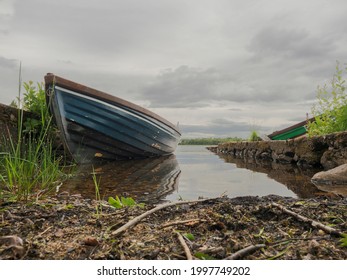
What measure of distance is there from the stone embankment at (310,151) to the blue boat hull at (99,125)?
3700 millimetres

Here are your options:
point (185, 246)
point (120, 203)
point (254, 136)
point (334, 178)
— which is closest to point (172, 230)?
point (185, 246)

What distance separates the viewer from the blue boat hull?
7.45 meters

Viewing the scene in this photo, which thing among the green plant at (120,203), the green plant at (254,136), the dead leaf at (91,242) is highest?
the green plant at (254,136)

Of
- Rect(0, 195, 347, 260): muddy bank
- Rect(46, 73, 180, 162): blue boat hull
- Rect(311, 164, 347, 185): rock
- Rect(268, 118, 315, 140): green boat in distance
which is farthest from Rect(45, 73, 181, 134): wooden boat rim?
Rect(268, 118, 315, 140): green boat in distance

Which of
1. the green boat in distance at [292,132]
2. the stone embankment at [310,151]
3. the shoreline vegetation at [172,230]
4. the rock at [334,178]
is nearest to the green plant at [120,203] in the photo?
the shoreline vegetation at [172,230]

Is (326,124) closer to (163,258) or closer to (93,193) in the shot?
(93,193)

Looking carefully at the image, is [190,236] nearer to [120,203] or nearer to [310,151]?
[120,203]

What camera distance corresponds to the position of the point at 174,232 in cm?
157

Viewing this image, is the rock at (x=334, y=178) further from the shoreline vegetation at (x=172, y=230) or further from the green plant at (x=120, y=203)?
the green plant at (x=120, y=203)

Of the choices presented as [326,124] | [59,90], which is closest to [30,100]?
[59,90]

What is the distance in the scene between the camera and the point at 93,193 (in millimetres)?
3439

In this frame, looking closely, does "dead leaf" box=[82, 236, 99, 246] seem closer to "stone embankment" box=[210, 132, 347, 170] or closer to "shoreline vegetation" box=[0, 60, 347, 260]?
"shoreline vegetation" box=[0, 60, 347, 260]

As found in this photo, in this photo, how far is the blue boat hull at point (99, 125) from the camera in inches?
293

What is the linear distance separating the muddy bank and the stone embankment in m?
3.55
